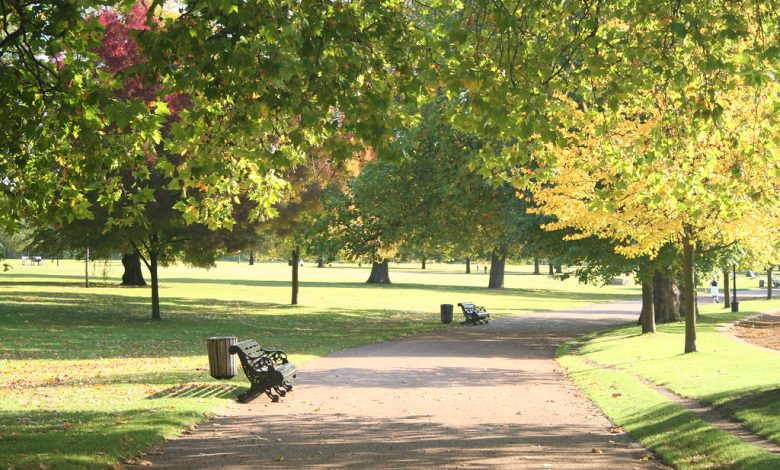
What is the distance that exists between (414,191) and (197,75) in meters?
20.3

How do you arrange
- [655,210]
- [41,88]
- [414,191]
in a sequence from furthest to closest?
[414,191] → [655,210] → [41,88]

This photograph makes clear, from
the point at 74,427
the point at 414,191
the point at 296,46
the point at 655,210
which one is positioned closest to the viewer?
the point at 296,46

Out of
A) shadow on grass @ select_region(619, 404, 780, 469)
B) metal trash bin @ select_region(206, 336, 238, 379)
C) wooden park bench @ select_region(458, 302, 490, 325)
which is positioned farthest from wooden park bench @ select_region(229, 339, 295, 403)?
wooden park bench @ select_region(458, 302, 490, 325)

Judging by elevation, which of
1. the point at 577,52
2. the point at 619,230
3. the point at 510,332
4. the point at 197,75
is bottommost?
the point at 510,332

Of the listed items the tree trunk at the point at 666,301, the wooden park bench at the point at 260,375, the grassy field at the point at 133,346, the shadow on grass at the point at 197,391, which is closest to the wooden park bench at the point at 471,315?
the grassy field at the point at 133,346

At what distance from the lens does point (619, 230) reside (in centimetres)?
1844

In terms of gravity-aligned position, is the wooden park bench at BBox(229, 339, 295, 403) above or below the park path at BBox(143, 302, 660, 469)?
above

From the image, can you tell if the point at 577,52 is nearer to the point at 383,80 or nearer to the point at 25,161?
the point at 383,80

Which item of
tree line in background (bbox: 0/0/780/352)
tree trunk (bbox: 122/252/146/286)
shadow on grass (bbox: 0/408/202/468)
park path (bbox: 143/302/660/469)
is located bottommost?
park path (bbox: 143/302/660/469)

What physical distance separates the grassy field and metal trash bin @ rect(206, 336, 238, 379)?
27 cm

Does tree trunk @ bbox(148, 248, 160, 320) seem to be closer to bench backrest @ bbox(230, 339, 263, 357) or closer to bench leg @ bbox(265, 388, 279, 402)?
bench backrest @ bbox(230, 339, 263, 357)

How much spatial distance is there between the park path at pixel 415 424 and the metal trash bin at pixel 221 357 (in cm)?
124

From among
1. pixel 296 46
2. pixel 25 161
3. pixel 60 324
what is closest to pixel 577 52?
pixel 296 46

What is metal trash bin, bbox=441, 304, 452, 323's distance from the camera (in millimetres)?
33156
